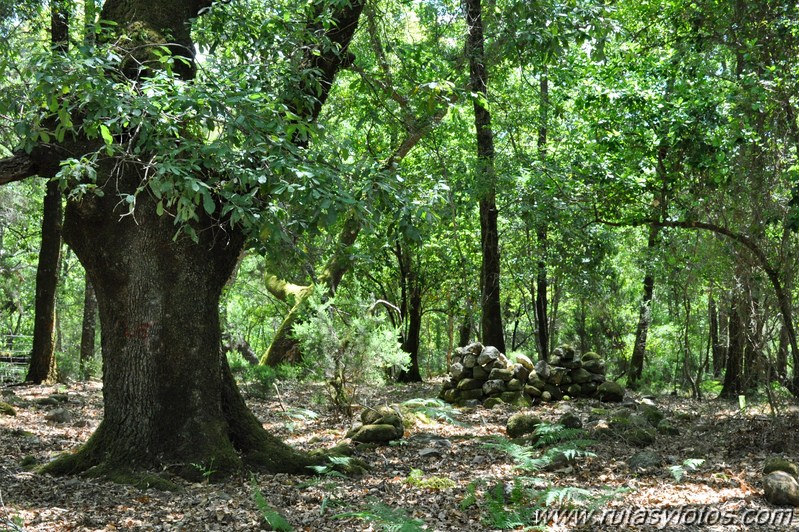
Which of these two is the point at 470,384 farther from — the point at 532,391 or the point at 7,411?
the point at 7,411

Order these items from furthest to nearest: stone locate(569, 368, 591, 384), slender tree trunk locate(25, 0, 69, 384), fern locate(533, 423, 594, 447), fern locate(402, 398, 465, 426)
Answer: slender tree trunk locate(25, 0, 69, 384) < stone locate(569, 368, 591, 384) < fern locate(402, 398, 465, 426) < fern locate(533, 423, 594, 447)

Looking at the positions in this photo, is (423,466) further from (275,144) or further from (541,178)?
(541,178)

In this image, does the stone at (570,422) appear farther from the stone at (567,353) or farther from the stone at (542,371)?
the stone at (567,353)

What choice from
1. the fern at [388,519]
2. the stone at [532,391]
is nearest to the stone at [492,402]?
the stone at [532,391]

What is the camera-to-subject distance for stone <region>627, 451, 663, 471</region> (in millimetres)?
6418

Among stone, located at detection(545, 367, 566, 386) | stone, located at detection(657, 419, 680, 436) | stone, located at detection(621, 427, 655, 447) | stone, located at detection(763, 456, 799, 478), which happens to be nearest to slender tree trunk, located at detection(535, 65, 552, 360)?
stone, located at detection(545, 367, 566, 386)

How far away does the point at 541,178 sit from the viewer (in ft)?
37.2

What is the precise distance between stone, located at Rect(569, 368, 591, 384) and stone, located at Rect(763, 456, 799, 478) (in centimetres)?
603

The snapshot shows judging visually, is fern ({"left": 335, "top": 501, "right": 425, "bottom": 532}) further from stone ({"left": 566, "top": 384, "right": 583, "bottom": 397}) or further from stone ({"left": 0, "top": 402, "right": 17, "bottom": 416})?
stone ({"left": 566, "top": 384, "right": 583, "bottom": 397})

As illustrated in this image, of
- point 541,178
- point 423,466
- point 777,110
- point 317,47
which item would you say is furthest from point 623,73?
point 423,466

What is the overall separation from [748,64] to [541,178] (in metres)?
3.64

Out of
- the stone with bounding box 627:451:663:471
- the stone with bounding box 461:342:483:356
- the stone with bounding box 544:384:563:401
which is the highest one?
the stone with bounding box 461:342:483:356

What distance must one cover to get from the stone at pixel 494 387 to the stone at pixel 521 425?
9.59 ft

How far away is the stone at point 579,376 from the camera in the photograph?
11.8 meters
